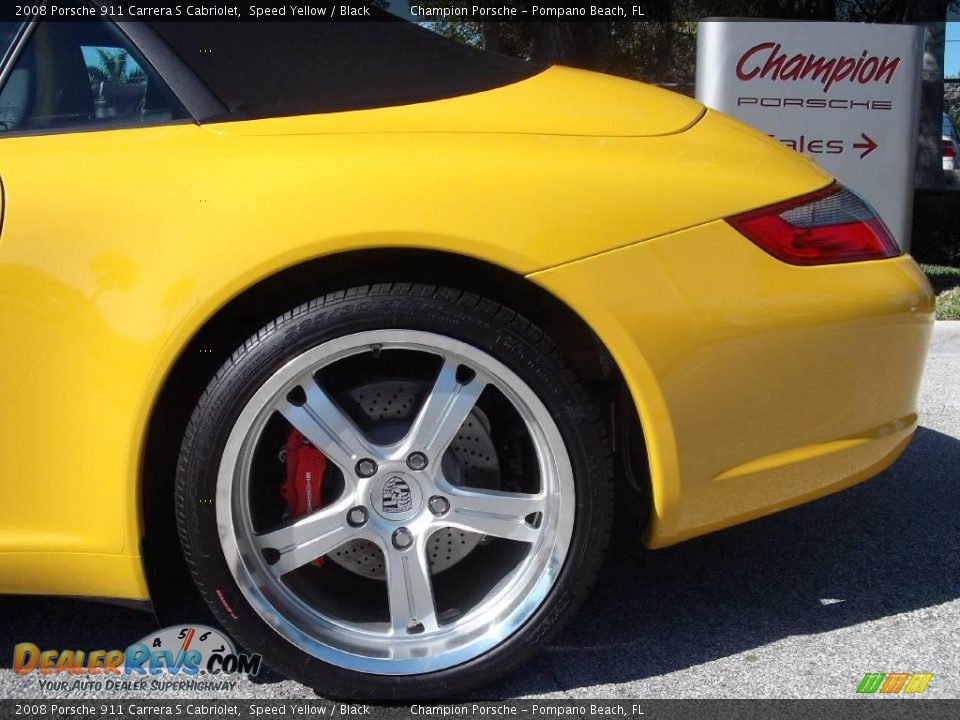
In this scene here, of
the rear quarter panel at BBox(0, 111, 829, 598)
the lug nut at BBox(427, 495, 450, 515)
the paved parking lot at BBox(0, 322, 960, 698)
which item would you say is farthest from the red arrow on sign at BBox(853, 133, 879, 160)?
the lug nut at BBox(427, 495, 450, 515)

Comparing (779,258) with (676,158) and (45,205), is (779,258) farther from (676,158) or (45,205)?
(45,205)

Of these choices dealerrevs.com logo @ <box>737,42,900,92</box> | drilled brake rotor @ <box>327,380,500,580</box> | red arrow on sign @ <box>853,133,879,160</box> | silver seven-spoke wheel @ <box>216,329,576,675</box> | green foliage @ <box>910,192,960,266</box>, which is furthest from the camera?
green foliage @ <box>910,192,960,266</box>

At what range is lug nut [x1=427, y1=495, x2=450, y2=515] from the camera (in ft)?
6.84

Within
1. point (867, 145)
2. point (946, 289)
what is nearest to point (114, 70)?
point (867, 145)

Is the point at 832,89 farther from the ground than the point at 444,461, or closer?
farther from the ground

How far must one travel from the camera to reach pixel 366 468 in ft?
6.78

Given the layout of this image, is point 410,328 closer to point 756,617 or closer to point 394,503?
point 394,503

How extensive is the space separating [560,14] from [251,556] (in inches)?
379

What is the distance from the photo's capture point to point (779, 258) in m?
2.04

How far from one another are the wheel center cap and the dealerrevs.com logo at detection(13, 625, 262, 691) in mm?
458

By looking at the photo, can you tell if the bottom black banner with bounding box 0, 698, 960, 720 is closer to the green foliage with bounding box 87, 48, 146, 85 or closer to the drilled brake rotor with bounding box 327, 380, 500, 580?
the drilled brake rotor with bounding box 327, 380, 500, 580

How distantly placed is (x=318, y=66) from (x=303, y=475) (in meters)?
0.89

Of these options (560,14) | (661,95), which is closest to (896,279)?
(661,95)

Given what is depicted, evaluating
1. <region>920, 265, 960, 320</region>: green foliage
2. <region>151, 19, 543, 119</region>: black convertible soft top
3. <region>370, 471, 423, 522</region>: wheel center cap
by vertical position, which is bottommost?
<region>920, 265, 960, 320</region>: green foliage
